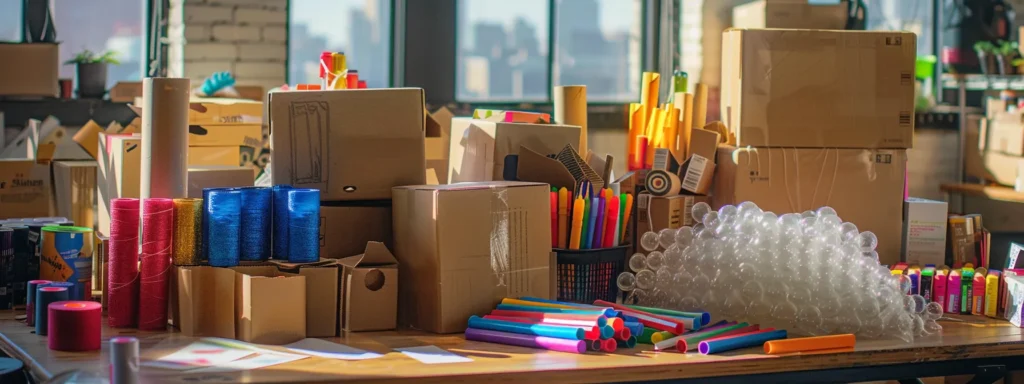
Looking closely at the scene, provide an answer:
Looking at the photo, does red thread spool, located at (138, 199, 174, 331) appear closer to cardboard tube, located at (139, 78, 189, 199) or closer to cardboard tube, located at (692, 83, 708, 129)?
cardboard tube, located at (139, 78, 189, 199)

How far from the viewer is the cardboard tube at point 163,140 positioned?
8.04 feet

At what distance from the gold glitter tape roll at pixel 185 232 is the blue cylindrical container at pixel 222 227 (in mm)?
30

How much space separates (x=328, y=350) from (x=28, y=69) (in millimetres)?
2867

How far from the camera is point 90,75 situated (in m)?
4.64

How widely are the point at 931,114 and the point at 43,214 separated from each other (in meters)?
4.53

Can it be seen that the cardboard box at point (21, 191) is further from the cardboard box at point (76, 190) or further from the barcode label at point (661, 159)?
the barcode label at point (661, 159)

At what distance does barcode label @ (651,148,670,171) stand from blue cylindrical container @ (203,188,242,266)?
1235mm

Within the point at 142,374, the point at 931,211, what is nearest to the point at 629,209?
the point at 931,211

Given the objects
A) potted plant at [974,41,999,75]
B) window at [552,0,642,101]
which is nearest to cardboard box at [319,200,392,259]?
window at [552,0,642,101]

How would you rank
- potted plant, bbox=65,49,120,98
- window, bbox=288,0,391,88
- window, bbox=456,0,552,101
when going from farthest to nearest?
window, bbox=456,0,552,101
window, bbox=288,0,391,88
potted plant, bbox=65,49,120,98

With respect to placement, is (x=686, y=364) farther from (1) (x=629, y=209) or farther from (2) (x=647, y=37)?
(2) (x=647, y=37)

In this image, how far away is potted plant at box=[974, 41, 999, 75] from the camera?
225 inches

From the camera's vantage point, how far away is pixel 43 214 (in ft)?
11.4

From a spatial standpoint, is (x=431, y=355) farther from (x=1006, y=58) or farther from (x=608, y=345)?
(x=1006, y=58)
